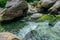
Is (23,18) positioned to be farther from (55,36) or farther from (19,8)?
(55,36)

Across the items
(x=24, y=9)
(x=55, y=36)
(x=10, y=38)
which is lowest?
(x=55, y=36)

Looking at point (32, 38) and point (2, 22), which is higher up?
point (2, 22)

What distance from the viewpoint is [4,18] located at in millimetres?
17078

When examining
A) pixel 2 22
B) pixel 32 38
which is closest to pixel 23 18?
pixel 2 22

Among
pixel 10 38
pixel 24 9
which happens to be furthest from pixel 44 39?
pixel 24 9

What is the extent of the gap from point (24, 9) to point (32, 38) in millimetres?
10123

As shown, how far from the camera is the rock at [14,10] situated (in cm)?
1722

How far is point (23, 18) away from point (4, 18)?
6.12ft

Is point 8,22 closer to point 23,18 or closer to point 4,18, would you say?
point 4,18

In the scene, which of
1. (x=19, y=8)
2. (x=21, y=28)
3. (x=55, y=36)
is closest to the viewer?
(x=55, y=36)

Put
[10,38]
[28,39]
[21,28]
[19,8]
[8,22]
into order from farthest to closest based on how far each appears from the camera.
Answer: [19,8], [8,22], [21,28], [28,39], [10,38]

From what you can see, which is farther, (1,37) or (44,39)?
(44,39)

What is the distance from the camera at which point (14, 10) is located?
17.6 metres

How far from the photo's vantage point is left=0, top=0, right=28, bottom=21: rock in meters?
17.2
